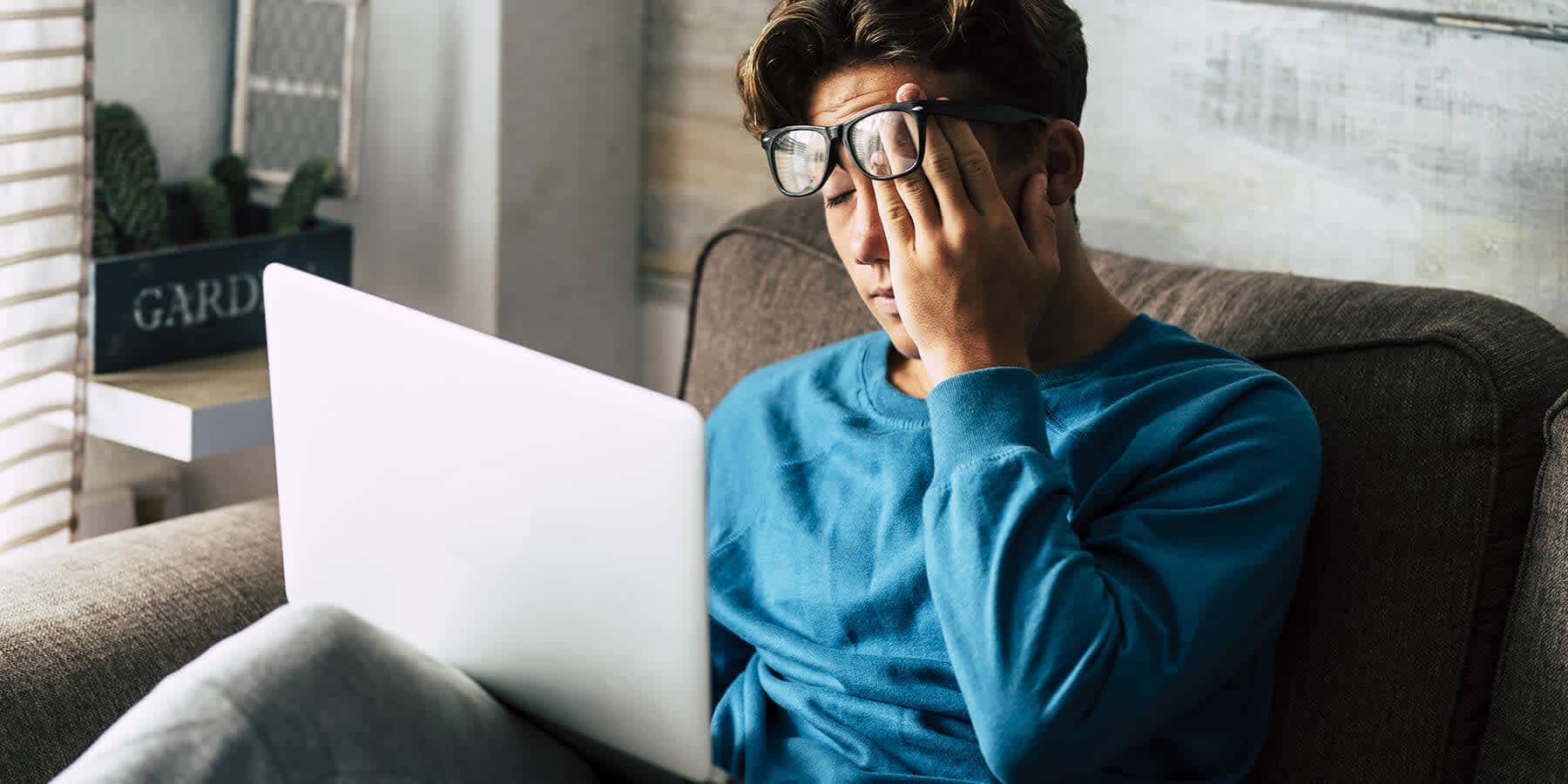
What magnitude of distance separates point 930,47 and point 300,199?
112cm

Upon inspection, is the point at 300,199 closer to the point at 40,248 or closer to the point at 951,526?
the point at 40,248

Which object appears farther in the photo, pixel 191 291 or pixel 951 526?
pixel 191 291

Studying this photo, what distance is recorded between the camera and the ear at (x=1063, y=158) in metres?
1.14

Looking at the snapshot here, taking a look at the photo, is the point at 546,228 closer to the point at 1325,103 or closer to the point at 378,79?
the point at 378,79

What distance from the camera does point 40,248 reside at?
170 centimetres

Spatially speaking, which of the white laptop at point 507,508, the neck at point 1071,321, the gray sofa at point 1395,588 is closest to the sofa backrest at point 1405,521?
the gray sofa at point 1395,588

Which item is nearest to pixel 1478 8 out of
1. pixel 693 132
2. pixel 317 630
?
pixel 693 132

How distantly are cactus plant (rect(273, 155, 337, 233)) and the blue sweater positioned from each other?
2.92 feet

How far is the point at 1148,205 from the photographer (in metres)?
1.66

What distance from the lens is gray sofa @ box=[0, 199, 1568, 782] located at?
109 cm

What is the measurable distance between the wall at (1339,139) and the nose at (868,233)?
2.01ft

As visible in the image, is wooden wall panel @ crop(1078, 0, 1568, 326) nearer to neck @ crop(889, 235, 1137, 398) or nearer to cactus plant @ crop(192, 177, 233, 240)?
neck @ crop(889, 235, 1137, 398)

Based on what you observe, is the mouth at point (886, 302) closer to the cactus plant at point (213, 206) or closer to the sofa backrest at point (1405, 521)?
the sofa backrest at point (1405, 521)

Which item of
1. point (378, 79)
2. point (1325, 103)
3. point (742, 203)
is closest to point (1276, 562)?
point (1325, 103)
